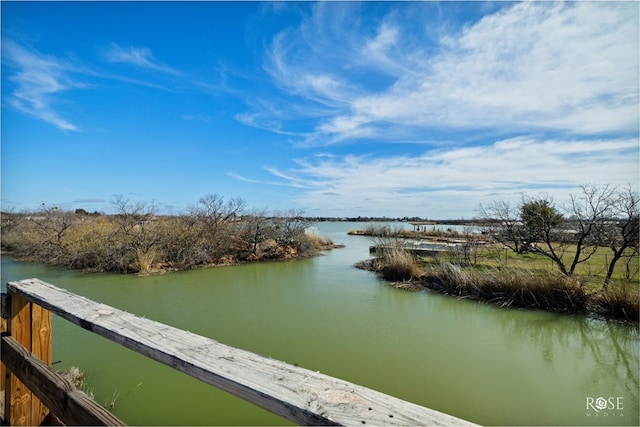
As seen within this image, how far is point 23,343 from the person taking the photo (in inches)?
68.6

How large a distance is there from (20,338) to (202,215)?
1475cm

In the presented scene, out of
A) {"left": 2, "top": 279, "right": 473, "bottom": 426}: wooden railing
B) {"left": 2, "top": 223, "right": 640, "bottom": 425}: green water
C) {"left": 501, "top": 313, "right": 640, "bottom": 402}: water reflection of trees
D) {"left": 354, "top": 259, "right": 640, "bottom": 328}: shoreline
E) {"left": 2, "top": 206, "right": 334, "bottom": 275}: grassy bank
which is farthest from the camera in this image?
{"left": 2, "top": 206, "right": 334, "bottom": 275}: grassy bank

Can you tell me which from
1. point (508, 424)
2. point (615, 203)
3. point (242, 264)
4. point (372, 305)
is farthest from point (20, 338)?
point (242, 264)

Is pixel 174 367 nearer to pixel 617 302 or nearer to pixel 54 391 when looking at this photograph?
pixel 54 391

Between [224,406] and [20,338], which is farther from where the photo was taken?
[224,406]

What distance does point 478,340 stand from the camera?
5.63 m

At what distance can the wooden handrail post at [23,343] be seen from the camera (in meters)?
1.75

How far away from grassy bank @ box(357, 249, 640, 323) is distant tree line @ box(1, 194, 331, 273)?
8.28 metres

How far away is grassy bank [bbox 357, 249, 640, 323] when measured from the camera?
6.67 metres

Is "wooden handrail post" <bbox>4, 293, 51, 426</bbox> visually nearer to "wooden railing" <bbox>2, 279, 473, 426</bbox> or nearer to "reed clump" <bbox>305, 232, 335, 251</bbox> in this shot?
"wooden railing" <bbox>2, 279, 473, 426</bbox>

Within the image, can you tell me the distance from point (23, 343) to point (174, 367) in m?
1.32

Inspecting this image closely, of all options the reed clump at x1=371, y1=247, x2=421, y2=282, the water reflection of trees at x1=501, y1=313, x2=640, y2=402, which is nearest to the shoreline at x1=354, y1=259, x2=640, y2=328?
the water reflection of trees at x1=501, y1=313, x2=640, y2=402

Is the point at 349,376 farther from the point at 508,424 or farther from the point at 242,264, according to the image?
the point at 242,264

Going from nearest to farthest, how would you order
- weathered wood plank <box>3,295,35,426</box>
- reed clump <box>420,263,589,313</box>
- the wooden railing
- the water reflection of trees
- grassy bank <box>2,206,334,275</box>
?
1. the wooden railing
2. weathered wood plank <box>3,295,35,426</box>
3. the water reflection of trees
4. reed clump <box>420,263,589,313</box>
5. grassy bank <box>2,206,334,275</box>
